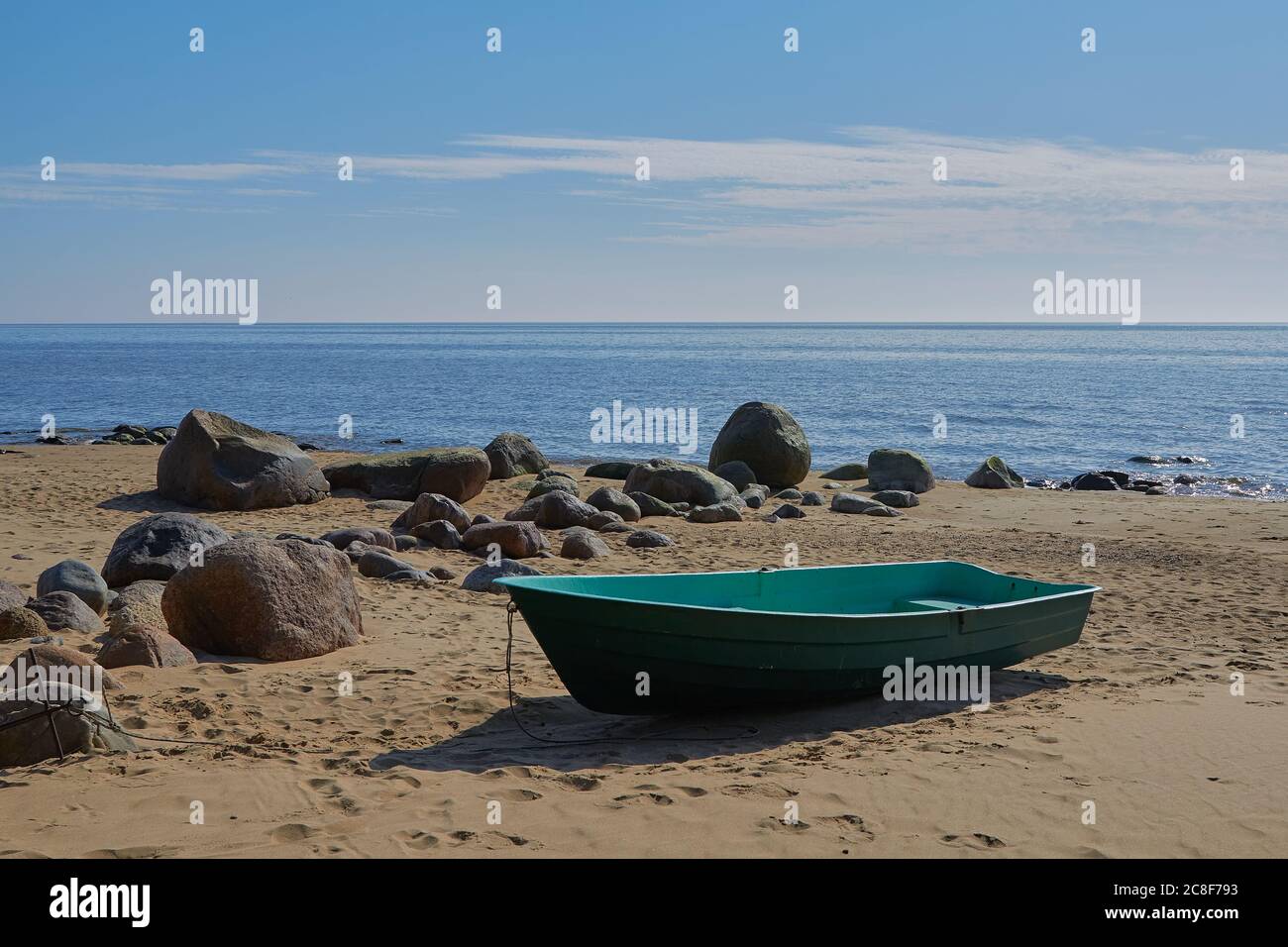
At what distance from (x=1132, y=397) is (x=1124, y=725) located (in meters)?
51.6

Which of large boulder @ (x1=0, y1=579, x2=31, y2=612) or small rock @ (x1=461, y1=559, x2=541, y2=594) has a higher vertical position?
large boulder @ (x1=0, y1=579, x2=31, y2=612)

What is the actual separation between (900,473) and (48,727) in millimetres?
19573

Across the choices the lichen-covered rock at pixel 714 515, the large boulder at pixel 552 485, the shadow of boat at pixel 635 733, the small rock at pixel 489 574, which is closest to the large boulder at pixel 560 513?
the large boulder at pixel 552 485

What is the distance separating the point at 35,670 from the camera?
689cm

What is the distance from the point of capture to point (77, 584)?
9.88m

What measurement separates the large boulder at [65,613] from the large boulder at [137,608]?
14 cm

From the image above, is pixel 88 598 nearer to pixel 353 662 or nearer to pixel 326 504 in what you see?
pixel 353 662

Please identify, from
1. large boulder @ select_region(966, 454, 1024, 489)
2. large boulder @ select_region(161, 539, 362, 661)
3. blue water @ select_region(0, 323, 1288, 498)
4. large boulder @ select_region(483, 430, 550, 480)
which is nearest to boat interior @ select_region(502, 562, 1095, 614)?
large boulder @ select_region(161, 539, 362, 661)

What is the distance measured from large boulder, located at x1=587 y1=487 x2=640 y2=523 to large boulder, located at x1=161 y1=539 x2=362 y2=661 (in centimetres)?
859

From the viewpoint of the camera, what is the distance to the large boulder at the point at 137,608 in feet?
30.0

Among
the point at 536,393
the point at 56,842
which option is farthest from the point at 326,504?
the point at 536,393

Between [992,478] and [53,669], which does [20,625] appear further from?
[992,478]

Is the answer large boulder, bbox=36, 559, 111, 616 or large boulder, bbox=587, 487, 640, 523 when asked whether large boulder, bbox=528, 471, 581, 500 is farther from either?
large boulder, bbox=36, 559, 111, 616

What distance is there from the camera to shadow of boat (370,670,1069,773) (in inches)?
274
